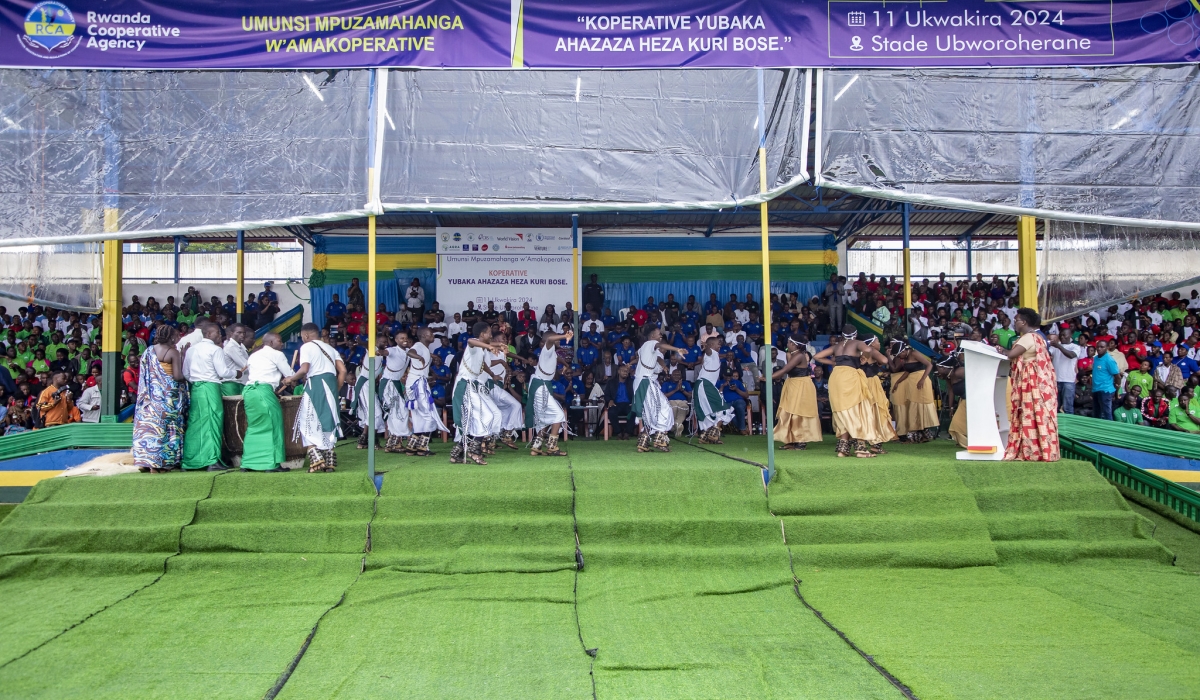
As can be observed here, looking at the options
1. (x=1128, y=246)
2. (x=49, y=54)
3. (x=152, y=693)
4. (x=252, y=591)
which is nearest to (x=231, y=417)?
(x=252, y=591)

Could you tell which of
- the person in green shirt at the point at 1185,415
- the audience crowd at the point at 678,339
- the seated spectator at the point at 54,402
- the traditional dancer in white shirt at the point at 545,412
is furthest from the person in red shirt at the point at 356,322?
the person in green shirt at the point at 1185,415

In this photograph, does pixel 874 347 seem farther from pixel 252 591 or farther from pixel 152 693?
pixel 152 693

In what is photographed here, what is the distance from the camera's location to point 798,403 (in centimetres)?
975

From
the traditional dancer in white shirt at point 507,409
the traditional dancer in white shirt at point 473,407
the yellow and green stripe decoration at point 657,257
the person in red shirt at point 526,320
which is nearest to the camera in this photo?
the traditional dancer in white shirt at point 473,407

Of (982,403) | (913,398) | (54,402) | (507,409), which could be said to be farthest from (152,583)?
(913,398)

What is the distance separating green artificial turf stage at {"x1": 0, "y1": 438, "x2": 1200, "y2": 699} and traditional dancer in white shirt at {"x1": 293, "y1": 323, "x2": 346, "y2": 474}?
467mm

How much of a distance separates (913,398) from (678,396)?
11.3 feet

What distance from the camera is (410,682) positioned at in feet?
14.8

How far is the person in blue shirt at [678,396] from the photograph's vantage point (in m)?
12.1

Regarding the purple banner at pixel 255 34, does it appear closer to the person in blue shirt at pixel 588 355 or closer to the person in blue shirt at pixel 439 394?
the person in blue shirt at pixel 439 394

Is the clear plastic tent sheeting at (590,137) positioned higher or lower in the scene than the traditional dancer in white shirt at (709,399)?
higher

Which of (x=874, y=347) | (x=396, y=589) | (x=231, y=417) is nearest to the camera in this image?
(x=396, y=589)

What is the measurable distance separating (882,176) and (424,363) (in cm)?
565

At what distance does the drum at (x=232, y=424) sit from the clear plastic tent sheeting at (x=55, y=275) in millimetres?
2749
